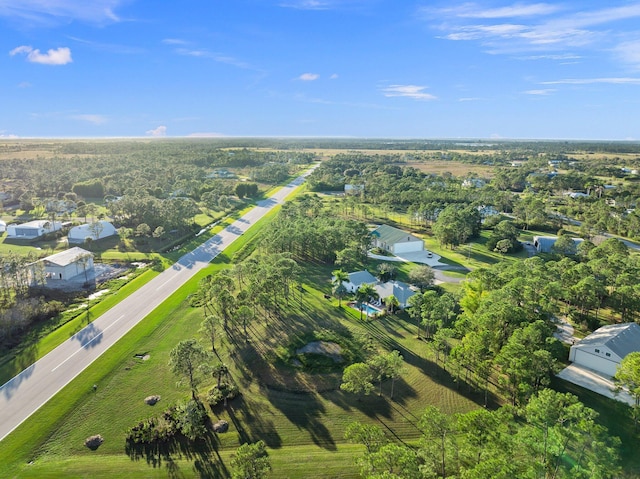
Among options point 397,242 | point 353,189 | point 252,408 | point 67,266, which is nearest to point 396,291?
point 397,242

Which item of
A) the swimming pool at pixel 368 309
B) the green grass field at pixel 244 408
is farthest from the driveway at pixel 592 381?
the swimming pool at pixel 368 309

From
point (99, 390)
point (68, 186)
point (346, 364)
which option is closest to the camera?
point (99, 390)

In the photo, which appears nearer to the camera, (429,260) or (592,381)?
(592,381)

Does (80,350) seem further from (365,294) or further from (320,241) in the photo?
(320,241)

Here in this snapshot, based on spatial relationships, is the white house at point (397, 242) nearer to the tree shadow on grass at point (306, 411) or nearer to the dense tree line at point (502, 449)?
the tree shadow on grass at point (306, 411)

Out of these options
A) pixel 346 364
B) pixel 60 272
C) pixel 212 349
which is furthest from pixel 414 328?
pixel 60 272

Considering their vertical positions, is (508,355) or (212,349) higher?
(508,355)

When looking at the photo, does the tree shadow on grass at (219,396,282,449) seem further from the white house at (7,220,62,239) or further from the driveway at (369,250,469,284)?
the white house at (7,220,62,239)

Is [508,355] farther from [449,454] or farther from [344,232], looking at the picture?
[344,232]
